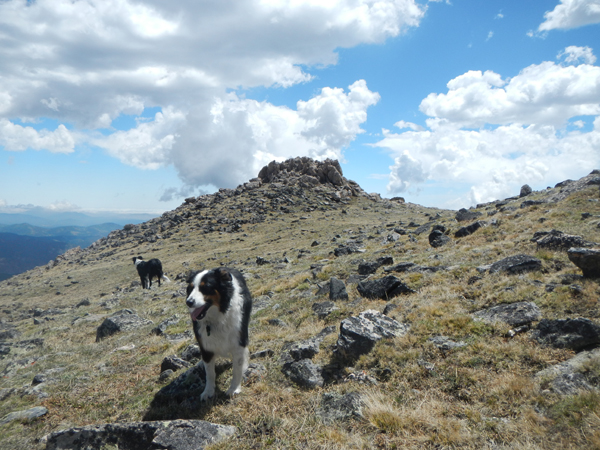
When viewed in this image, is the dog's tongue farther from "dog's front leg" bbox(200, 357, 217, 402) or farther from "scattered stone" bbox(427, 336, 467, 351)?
"scattered stone" bbox(427, 336, 467, 351)

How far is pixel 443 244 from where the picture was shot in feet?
51.7

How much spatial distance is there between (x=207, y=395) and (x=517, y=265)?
8.50m

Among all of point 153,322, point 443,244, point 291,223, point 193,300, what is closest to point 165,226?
point 291,223

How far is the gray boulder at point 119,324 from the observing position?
12969mm

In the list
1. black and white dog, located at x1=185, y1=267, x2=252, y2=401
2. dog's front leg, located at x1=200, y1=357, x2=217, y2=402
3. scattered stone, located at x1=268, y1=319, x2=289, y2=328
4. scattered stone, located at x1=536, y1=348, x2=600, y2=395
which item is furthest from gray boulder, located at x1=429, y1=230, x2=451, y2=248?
dog's front leg, located at x1=200, y1=357, x2=217, y2=402

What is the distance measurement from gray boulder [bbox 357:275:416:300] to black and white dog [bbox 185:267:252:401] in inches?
193

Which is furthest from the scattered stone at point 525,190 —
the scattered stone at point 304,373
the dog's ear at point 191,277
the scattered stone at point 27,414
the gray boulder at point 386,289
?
the scattered stone at point 27,414

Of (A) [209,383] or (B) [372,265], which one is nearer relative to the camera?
(A) [209,383]

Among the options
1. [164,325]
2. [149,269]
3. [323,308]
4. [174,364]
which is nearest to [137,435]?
[174,364]

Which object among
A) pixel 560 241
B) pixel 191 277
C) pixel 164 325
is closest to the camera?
pixel 191 277

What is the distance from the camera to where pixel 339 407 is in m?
4.83

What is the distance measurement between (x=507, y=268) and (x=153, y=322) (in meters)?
13.5

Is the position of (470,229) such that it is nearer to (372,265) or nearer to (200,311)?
(372,265)

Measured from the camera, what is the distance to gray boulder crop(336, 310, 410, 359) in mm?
6336
